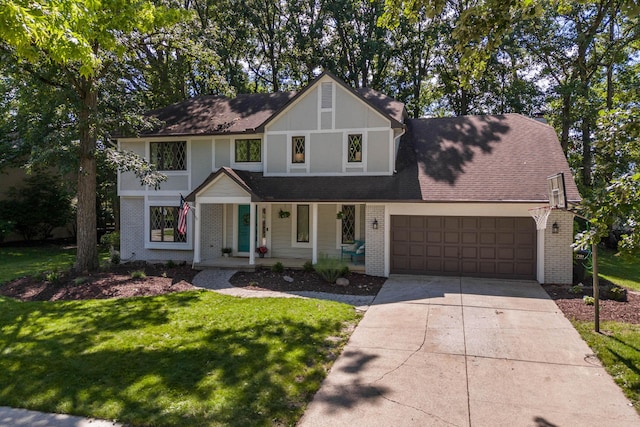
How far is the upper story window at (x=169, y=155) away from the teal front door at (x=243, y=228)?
3.00 m

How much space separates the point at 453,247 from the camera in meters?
13.2

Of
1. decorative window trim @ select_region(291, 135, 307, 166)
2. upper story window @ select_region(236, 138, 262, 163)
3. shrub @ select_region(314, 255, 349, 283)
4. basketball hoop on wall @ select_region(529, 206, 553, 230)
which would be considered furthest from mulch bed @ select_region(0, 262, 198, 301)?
basketball hoop on wall @ select_region(529, 206, 553, 230)

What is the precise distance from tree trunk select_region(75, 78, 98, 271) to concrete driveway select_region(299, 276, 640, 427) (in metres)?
9.38

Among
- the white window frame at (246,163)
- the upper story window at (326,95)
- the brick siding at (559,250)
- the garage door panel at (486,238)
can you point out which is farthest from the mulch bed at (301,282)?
the upper story window at (326,95)

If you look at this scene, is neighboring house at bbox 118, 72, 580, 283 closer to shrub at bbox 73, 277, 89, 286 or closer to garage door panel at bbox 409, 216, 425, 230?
garage door panel at bbox 409, 216, 425, 230

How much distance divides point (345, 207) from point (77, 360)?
1061cm

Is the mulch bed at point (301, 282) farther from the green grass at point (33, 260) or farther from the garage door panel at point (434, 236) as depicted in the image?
the green grass at point (33, 260)

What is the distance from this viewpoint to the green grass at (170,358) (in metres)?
4.73

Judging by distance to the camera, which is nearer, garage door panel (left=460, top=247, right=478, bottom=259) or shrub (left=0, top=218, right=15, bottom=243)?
garage door panel (left=460, top=247, right=478, bottom=259)

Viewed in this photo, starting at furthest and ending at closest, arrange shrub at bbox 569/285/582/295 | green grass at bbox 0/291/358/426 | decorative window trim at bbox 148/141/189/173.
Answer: decorative window trim at bbox 148/141/189/173, shrub at bbox 569/285/582/295, green grass at bbox 0/291/358/426

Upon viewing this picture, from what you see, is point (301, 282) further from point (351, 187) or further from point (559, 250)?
point (559, 250)

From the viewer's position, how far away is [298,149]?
15320mm

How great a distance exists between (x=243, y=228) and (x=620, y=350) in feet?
41.9

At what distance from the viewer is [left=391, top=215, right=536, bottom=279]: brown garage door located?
12719mm
